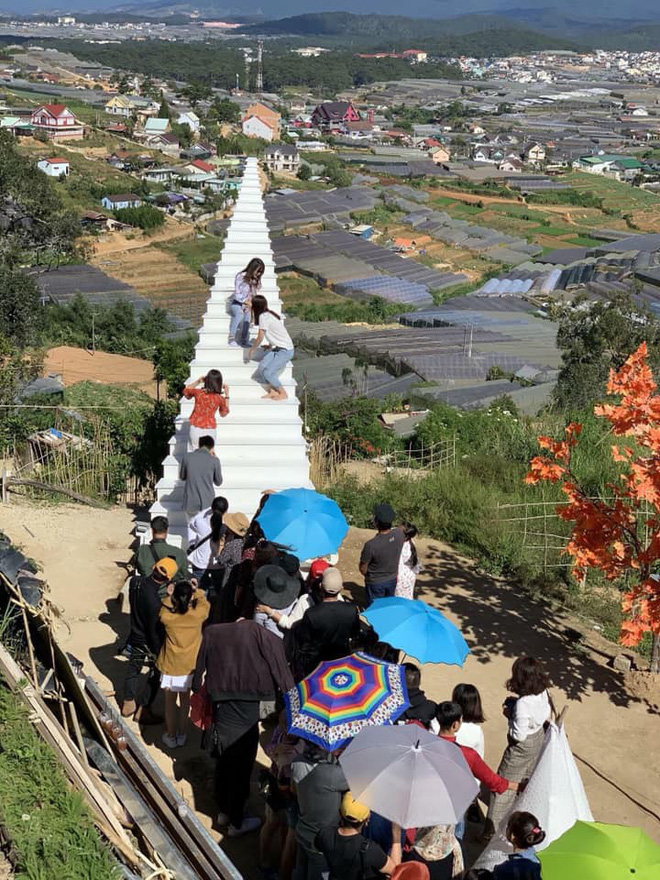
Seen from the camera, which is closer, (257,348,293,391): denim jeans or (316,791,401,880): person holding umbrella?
(316,791,401,880): person holding umbrella

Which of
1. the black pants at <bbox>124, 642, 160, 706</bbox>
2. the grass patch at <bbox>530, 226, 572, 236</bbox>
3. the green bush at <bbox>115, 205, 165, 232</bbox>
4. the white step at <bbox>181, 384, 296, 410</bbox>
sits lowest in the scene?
the grass patch at <bbox>530, 226, 572, 236</bbox>

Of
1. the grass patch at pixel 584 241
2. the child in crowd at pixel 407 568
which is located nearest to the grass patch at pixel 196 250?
the grass patch at pixel 584 241

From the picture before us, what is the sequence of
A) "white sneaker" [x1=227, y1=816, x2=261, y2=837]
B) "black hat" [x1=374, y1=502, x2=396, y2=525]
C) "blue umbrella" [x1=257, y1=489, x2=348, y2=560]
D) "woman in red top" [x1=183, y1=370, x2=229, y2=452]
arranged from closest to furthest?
"white sneaker" [x1=227, y1=816, x2=261, y2=837] < "blue umbrella" [x1=257, y1=489, x2=348, y2=560] < "black hat" [x1=374, y1=502, x2=396, y2=525] < "woman in red top" [x1=183, y1=370, x2=229, y2=452]

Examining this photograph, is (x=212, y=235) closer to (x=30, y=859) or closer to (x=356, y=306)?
(x=356, y=306)

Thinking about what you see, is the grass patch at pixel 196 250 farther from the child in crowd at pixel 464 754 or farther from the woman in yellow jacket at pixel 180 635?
the child in crowd at pixel 464 754

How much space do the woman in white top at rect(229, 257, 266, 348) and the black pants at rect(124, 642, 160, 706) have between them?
4607 mm

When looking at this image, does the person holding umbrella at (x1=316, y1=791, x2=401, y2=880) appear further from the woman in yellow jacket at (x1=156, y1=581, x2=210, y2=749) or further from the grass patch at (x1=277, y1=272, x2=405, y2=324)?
the grass patch at (x1=277, y1=272, x2=405, y2=324)

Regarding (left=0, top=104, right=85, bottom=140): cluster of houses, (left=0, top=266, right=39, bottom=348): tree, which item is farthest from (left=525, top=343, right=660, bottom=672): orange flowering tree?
(left=0, top=104, right=85, bottom=140): cluster of houses

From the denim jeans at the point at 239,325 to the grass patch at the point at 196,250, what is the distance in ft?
125

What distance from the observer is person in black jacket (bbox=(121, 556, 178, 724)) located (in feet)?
17.2

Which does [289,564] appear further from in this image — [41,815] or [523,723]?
[41,815]

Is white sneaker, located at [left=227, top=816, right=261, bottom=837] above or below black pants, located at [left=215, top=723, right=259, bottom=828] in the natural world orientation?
below

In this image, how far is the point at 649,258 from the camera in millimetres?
50469

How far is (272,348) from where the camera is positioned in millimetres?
8992
